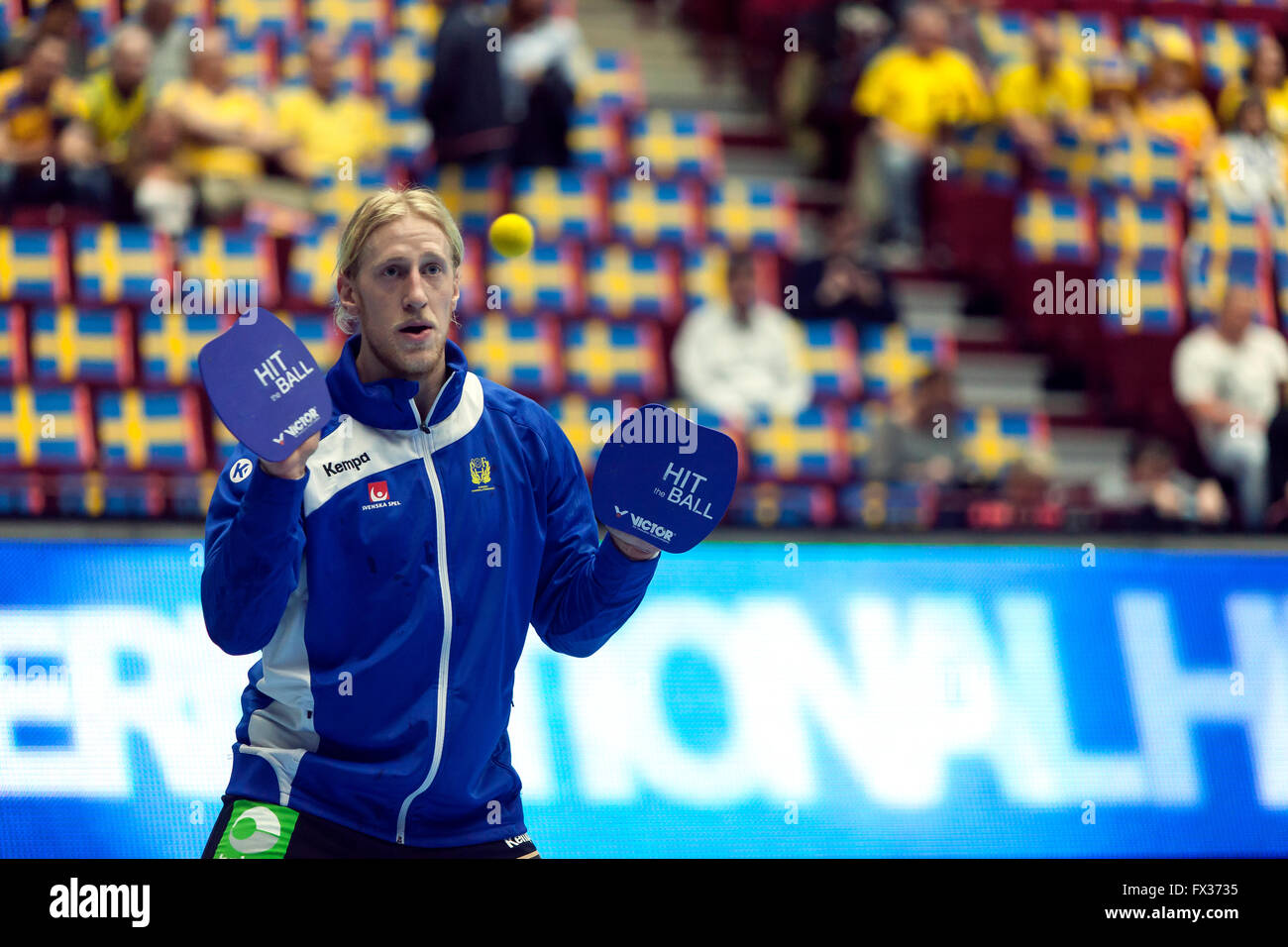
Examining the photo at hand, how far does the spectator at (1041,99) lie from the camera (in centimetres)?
885

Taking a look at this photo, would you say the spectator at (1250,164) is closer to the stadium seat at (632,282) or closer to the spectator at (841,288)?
the spectator at (841,288)

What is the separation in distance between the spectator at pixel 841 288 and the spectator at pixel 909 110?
701 mm

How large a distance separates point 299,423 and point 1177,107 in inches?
300

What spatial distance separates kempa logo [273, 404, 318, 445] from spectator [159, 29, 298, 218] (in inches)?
202

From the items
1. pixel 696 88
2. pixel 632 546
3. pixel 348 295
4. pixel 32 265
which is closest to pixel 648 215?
pixel 696 88

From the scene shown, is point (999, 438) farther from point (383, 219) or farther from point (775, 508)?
point (383, 219)

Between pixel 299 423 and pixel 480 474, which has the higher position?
pixel 299 423

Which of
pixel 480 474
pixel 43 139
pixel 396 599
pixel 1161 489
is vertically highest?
pixel 43 139

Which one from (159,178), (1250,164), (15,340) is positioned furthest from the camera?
(1250,164)

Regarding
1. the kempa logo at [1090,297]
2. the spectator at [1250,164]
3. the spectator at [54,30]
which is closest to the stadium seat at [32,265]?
the spectator at [54,30]

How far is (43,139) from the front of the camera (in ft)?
24.4

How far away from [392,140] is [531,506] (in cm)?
Answer: 574

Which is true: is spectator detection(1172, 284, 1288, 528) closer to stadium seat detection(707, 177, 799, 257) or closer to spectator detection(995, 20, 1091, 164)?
spectator detection(995, 20, 1091, 164)
